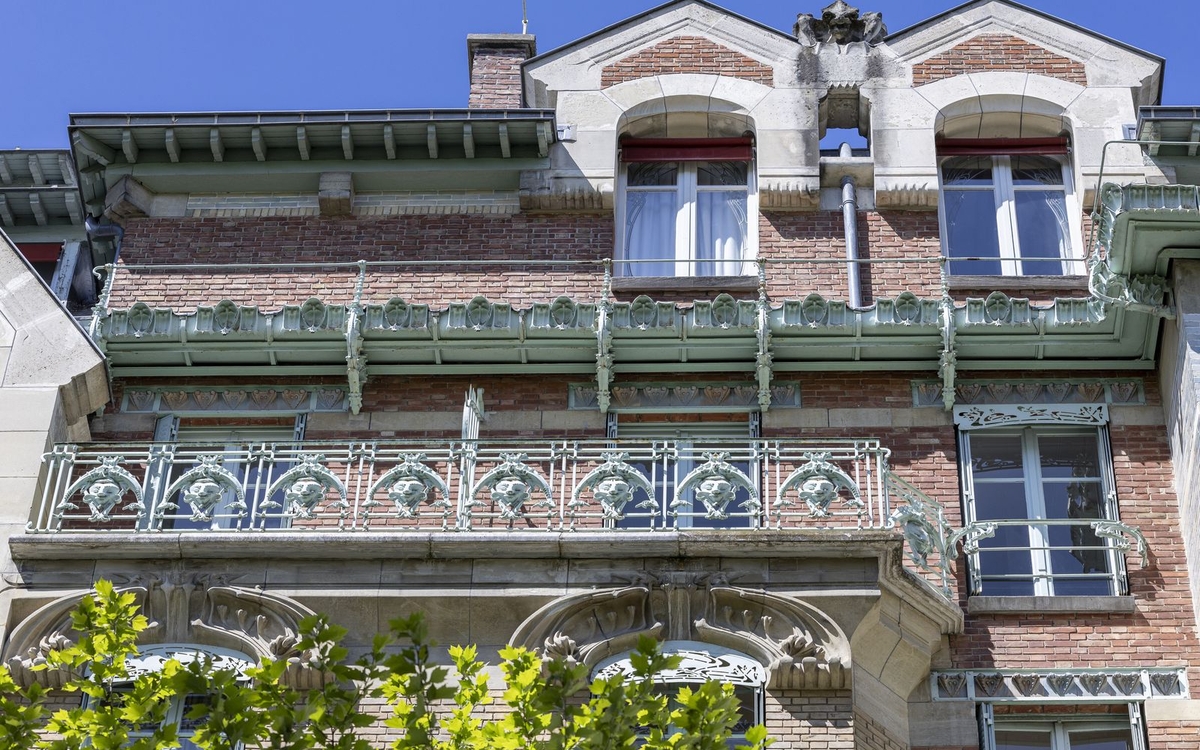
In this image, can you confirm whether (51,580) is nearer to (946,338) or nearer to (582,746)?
(582,746)

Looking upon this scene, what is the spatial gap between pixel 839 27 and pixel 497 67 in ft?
12.5

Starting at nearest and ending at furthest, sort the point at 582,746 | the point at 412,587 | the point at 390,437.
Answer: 1. the point at 582,746
2. the point at 412,587
3. the point at 390,437

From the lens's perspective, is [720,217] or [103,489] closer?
[103,489]

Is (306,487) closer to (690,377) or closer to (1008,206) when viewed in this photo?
(690,377)

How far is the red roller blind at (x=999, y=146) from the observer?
69.7ft

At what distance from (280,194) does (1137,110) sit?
9003 millimetres

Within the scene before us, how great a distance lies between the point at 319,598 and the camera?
16328mm

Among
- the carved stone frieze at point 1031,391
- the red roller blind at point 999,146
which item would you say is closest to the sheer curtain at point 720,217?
the red roller blind at point 999,146

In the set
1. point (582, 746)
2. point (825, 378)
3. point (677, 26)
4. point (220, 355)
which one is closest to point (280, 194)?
point (220, 355)

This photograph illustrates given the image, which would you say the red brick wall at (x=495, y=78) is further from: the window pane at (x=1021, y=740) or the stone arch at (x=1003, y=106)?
the window pane at (x=1021, y=740)

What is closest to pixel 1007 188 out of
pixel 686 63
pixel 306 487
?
pixel 686 63

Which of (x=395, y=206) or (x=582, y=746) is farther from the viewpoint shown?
(x=395, y=206)

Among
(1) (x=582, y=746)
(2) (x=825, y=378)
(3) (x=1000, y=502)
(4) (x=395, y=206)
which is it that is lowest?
(1) (x=582, y=746)

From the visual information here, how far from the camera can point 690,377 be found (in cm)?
1942
